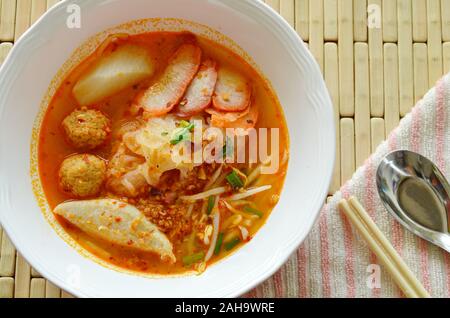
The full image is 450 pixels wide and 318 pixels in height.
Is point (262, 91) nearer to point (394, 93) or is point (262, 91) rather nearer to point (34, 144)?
point (394, 93)

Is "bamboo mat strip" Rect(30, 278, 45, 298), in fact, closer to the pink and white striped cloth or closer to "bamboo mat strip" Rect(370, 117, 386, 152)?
the pink and white striped cloth

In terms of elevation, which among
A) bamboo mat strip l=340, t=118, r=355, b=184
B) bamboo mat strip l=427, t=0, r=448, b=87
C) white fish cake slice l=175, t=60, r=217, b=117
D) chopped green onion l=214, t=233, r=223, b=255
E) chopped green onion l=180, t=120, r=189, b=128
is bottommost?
chopped green onion l=214, t=233, r=223, b=255

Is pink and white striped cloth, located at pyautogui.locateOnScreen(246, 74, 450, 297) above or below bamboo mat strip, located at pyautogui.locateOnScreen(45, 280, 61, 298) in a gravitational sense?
above

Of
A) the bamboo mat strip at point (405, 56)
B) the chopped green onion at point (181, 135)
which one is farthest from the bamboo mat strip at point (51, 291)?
the bamboo mat strip at point (405, 56)

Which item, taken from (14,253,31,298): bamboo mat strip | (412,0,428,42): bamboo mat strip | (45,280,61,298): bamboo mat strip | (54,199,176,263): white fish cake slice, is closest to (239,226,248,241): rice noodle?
(54,199,176,263): white fish cake slice

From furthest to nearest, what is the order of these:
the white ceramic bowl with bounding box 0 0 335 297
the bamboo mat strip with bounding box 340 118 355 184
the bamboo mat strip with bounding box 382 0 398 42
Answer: the bamboo mat strip with bounding box 382 0 398 42 → the bamboo mat strip with bounding box 340 118 355 184 → the white ceramic bowl with bounding box 0 0 335 297

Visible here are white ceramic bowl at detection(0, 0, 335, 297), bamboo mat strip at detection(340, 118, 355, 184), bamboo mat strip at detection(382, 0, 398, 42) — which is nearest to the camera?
white ceramic bowl at detection(0, 0, 335, 297)

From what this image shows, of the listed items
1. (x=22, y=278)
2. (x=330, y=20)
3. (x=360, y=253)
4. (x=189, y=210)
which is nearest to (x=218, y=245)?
(x=189, y=210)

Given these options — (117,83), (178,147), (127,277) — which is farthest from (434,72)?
(127,277)

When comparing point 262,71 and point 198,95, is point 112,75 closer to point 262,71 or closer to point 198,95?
point 198,95
